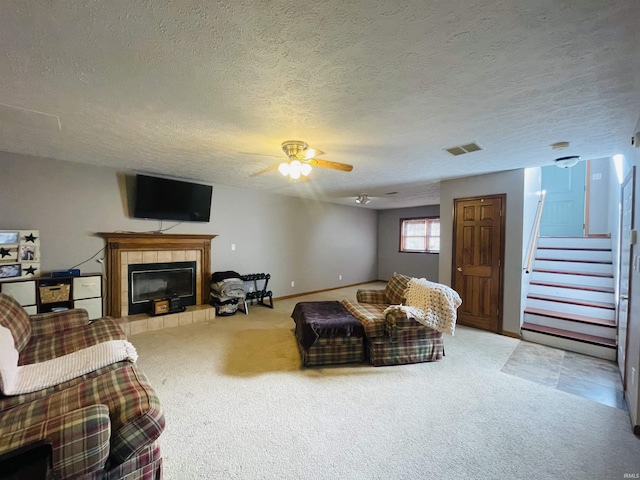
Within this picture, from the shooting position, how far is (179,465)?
1711 millimetres

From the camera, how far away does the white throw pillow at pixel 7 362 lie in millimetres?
1549

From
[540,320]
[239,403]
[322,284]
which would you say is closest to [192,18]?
[239,403]

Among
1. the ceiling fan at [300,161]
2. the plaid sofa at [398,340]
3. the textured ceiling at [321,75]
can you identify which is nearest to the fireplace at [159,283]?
the textured ceiling at [321,75]

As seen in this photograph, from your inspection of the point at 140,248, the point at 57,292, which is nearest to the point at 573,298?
the point at 140,248

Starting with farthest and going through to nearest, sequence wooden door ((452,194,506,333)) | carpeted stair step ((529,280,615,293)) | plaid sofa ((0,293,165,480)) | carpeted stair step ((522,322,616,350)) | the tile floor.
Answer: wooden door ((452,194,506,333)) < carpeted stair step ((529,280,615,293)) < carpeted stair step ((522,322,616,350)) < the tile floor < plaid sofa ((0,293,165,480))

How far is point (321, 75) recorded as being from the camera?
170 cm

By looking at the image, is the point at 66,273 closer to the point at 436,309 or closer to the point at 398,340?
the point at 398,340

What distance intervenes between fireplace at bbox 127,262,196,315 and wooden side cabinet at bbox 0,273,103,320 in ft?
1.86

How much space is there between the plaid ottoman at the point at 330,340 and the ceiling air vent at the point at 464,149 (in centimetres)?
221

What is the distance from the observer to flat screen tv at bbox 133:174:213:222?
4301mm

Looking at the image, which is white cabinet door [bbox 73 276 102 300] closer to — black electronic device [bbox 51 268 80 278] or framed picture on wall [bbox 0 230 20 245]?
black electronic device [bbox 51 268 80 278]

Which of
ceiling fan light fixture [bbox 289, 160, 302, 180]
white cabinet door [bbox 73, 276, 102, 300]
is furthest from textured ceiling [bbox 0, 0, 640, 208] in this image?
white cabinet door [bbox 73, 276, 102, 300]

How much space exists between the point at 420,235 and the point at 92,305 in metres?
7.45

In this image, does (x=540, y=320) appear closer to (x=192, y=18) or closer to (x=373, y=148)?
(x=373, y=148)
